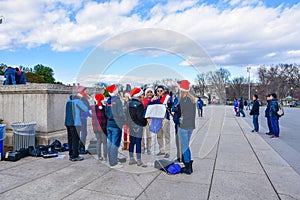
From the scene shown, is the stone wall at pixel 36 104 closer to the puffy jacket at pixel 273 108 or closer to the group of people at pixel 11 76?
the group of people at pixel 11 76

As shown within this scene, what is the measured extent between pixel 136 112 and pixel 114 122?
0.55 meters

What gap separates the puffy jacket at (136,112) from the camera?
16.1 feet

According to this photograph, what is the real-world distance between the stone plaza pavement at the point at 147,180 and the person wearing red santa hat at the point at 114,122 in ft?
0.88

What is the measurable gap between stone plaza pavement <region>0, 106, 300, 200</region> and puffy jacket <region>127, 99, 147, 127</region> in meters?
1.06

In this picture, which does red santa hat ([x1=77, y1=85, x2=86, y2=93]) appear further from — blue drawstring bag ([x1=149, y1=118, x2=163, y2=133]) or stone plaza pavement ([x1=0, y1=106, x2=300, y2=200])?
blue drawstring bag ([x1=149, y1=118, x2=163, y2=133])

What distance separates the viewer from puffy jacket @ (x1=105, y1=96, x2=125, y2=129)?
4.87m

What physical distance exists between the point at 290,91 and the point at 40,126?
262 feet

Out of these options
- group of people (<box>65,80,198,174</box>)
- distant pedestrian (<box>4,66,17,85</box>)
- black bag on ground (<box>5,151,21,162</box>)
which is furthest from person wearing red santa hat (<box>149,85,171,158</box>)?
distant pedestrian (<box>4,66,17,85</box>)

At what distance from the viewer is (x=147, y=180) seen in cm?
411

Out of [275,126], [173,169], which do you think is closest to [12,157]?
[173,169]

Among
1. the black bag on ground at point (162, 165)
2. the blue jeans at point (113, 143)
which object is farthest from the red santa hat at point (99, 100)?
the black bag on ground at point (162, 165)

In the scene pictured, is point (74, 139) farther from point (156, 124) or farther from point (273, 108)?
point (273, 108)

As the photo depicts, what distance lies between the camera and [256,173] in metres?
4.52

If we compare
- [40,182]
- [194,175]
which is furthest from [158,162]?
[40,182]
